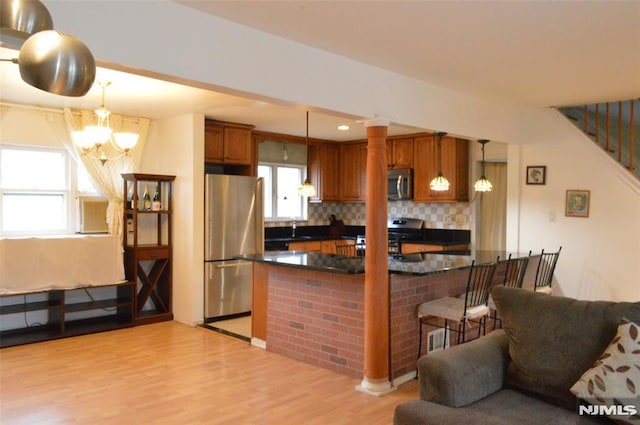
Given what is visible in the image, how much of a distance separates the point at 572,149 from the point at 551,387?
3589 millimetres

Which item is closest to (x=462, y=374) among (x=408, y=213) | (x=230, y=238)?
(x=230, y=238)

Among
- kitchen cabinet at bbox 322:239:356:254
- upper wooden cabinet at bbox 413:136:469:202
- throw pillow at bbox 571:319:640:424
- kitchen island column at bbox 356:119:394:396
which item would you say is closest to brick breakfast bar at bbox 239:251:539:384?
kitchen island column at bbox 356:119:394:396

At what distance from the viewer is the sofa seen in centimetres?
201

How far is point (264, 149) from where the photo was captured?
711cm

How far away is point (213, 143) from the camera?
5793 mm

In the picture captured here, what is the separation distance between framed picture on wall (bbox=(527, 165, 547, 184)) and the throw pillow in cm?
348

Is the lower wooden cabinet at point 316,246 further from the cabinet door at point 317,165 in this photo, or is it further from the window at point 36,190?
the window at point 36,190

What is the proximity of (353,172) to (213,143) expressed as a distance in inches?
104

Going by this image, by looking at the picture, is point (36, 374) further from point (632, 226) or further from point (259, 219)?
point (632, 226)

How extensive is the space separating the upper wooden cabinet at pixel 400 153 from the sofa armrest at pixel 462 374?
4651 mm

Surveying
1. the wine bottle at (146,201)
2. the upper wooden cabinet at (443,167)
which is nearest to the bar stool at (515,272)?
the upper wooden cabinet at (443,167)

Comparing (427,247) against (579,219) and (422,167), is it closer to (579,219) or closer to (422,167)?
(422,167)

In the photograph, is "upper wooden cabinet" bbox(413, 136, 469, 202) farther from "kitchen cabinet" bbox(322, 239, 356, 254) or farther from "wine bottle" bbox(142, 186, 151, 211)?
"wine bottle" bbox(142, 186, 151, 211)

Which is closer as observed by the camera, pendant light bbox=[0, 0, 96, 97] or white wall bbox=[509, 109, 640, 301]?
pendant light bbox=[0, 0, 96, 97]
